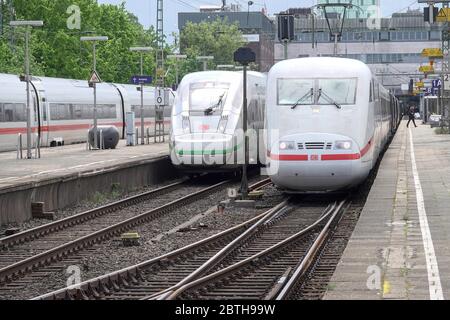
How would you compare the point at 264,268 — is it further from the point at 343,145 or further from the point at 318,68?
the point at 318,68

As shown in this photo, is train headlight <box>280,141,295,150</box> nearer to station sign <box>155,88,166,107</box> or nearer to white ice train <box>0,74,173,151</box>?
white ice train <box>0,74,173,151</box>

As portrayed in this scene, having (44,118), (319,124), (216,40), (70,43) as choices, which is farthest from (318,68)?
(216,40)

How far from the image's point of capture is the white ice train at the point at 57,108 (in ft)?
125

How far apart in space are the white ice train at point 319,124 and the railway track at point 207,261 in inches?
29.9

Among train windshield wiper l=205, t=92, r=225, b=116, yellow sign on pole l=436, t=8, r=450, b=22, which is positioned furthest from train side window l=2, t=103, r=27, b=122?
yellow sign on pole l=436, t=8, r=450, b=22

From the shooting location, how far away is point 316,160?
63.8 ft

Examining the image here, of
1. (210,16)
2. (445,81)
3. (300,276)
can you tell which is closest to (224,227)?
(300,276)

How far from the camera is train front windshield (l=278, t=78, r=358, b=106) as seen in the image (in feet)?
67.0

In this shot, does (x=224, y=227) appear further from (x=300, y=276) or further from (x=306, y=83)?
(x=300, y=276)

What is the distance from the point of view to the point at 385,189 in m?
21.7

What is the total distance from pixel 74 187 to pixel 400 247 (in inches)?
451

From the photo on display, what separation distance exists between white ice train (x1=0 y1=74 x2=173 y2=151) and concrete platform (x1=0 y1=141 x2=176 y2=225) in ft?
12.2

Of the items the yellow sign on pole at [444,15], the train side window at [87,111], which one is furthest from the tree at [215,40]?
the yellow sign on pole at [444,15]
